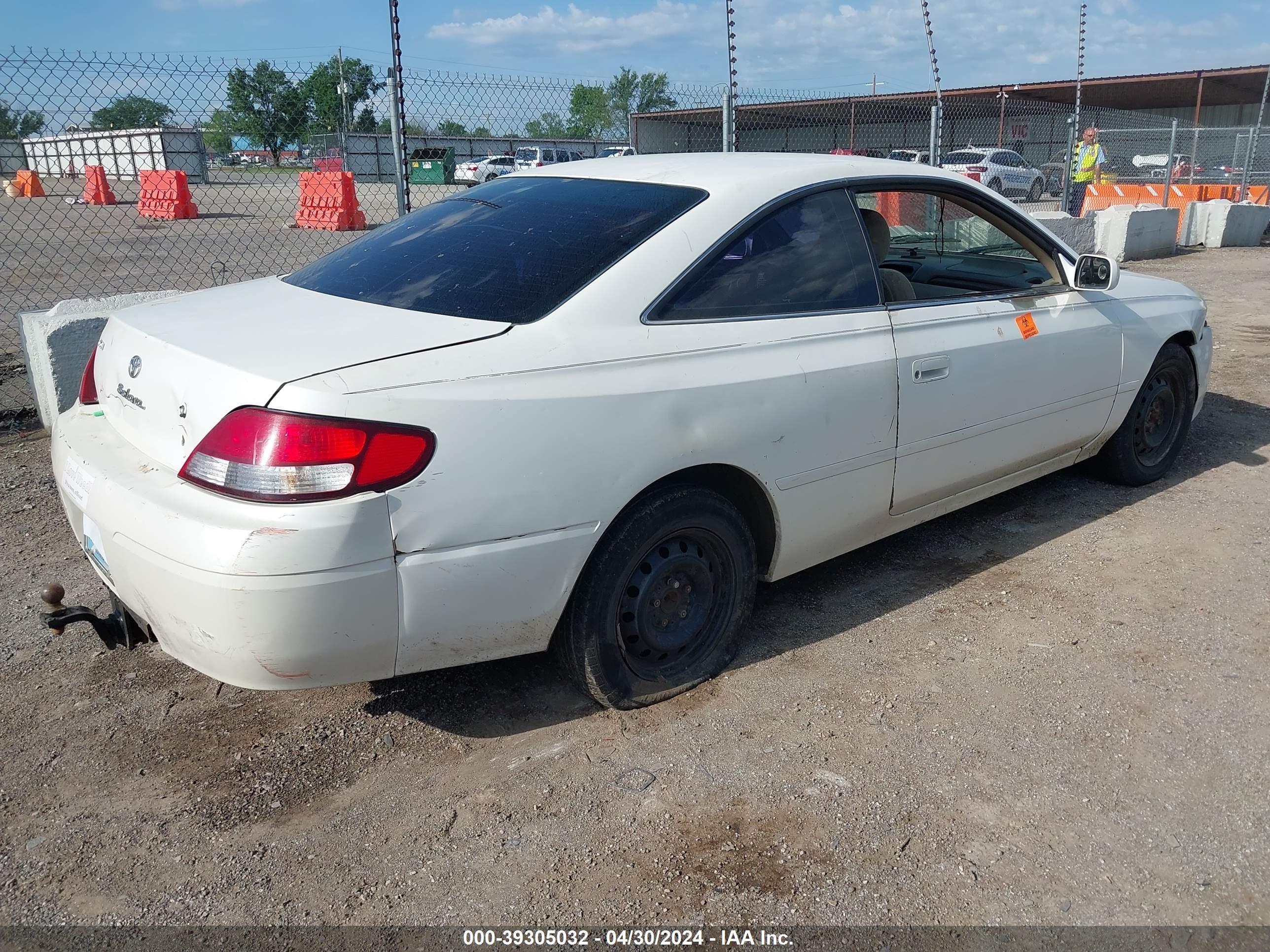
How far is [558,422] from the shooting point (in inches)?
103

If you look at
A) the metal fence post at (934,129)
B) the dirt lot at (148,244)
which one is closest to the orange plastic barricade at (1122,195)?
the metal fence post at (934,129)

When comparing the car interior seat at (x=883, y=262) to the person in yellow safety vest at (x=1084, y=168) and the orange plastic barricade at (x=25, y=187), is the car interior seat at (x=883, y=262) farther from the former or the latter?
the orange plastic barricade at (x=25, y=187)

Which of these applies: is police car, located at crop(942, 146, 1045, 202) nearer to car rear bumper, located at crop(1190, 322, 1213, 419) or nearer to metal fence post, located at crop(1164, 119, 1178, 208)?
metal fence post, located at crop(1164, 119, 1178, 208)

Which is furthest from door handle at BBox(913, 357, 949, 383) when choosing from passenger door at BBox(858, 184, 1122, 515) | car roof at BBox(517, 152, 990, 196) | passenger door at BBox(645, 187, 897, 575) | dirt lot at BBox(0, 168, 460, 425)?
dirt lot at BBox(0, 168, 460, 425)

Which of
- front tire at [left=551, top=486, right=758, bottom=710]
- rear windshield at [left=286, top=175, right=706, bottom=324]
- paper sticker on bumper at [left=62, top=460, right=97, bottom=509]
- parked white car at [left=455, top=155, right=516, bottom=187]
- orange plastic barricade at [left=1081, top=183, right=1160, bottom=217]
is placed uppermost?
parked white car at [left=455, top=155, right=516, bottom=187]

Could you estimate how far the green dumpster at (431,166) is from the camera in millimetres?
→ 10867

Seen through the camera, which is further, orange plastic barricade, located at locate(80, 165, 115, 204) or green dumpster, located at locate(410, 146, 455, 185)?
orange plastic barricade, located at locate(80, 165, 115, 204)

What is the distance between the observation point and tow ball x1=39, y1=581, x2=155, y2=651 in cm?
289

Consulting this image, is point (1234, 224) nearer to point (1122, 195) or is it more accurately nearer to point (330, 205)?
point (1122, 195)

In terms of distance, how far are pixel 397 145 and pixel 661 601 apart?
4624 mm

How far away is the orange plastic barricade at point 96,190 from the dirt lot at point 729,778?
25.9m

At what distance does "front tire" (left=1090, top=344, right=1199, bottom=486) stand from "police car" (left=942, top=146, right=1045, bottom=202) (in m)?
18.8

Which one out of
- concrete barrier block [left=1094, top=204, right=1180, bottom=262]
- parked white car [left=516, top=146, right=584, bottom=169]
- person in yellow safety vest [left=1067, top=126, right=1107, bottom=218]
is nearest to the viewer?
concrete barrier block [left=1094, top=204, right=1180, bottom=262]

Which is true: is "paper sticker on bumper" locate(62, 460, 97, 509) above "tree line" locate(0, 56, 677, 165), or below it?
below
